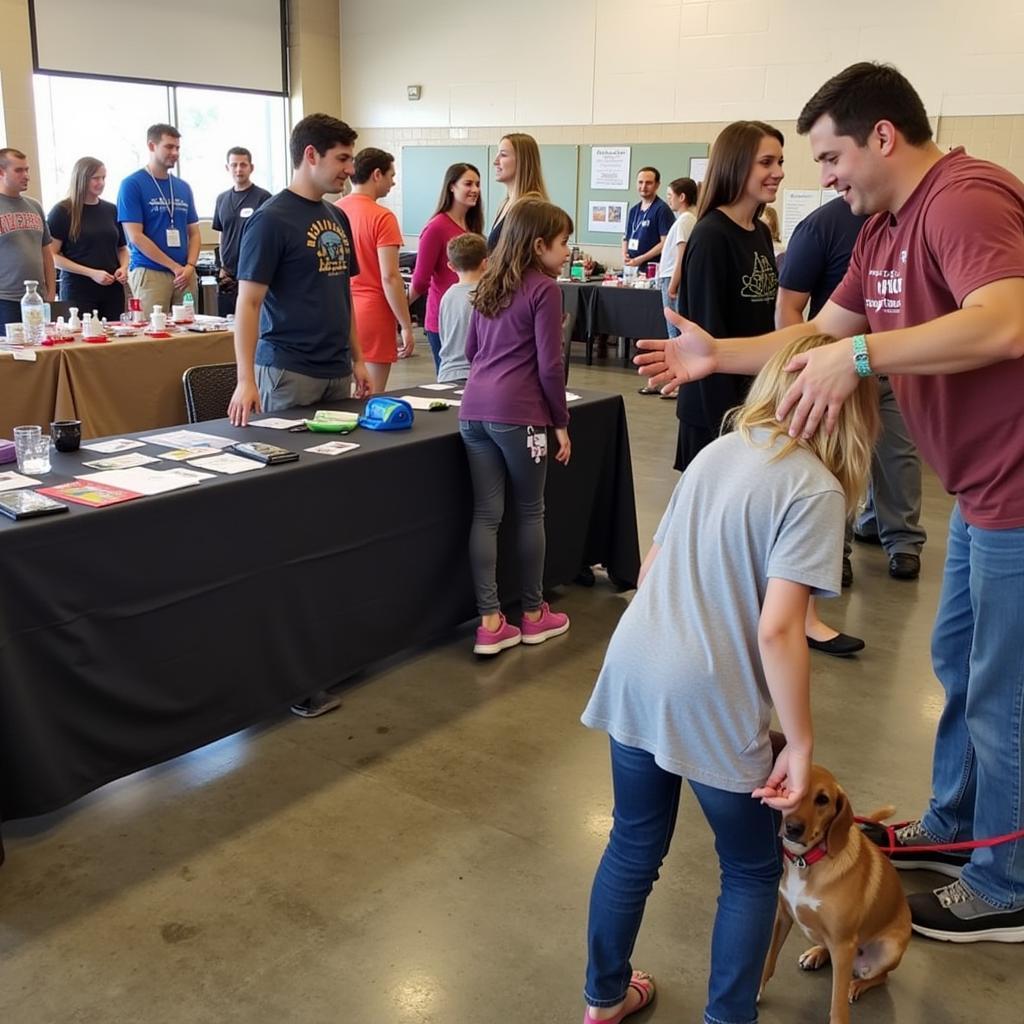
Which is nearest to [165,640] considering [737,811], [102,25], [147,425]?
[737,811]

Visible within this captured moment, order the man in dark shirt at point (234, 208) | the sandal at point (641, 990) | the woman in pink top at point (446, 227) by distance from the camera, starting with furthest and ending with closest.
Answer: the man in dark shirt at point (234, 208), the woman in pink top at point (446, 227), the sandal at point (641, 990)

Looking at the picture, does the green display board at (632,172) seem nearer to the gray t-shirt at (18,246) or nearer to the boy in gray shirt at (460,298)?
the gray t-shirt at (18,246)

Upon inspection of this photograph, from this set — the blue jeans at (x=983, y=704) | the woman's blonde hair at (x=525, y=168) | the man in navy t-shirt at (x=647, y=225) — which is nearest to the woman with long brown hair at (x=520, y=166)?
the woman's blonde hair at (x=525, y=168)

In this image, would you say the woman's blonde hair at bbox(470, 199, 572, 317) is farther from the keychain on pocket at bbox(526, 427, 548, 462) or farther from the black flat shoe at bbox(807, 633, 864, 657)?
the black flat shoe at bbox(807, 633, 864, 657)

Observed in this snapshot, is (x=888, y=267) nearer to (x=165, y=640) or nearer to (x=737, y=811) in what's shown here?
(x=737, y=811)

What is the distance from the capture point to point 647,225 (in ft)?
27.8

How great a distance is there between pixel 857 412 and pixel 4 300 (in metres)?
4.93

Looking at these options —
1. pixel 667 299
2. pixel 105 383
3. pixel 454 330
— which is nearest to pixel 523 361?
pixel 454 330

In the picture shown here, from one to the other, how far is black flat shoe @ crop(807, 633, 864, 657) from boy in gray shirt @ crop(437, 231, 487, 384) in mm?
1505

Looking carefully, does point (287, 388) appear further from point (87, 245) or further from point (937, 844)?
point (87, 245)

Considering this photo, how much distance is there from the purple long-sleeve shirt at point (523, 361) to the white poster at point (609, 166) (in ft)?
23.4

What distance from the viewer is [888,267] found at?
175 centimetres

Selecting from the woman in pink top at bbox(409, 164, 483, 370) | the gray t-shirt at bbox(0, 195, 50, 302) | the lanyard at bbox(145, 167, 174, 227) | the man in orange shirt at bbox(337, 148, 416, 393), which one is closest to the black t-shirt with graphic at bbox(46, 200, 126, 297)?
the lanyard at bbox(145, 167, 174, 227)

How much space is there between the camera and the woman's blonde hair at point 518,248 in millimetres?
2756
